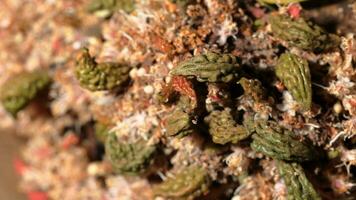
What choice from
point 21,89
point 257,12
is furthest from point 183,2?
point 21,89

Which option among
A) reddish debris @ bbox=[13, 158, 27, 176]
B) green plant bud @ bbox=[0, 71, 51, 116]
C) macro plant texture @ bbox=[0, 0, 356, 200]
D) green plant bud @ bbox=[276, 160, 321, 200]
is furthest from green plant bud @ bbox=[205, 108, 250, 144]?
reddish debris @ bbox=[13, 158, 27, 176]

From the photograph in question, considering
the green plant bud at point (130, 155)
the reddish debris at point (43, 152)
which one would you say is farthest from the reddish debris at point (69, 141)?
the green plant bud at point (130, 155)

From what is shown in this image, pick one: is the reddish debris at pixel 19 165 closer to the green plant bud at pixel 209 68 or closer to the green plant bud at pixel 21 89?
the green plant bud at pixel 21 89

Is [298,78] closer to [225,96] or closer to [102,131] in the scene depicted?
[225,96]

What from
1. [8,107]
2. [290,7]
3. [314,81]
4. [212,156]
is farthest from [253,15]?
[8,107]

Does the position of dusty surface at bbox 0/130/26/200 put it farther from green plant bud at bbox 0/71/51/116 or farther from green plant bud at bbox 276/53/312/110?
green plant bud at bbox 276/53/312/110

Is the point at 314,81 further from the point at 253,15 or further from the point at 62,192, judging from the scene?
the point at 62,192
